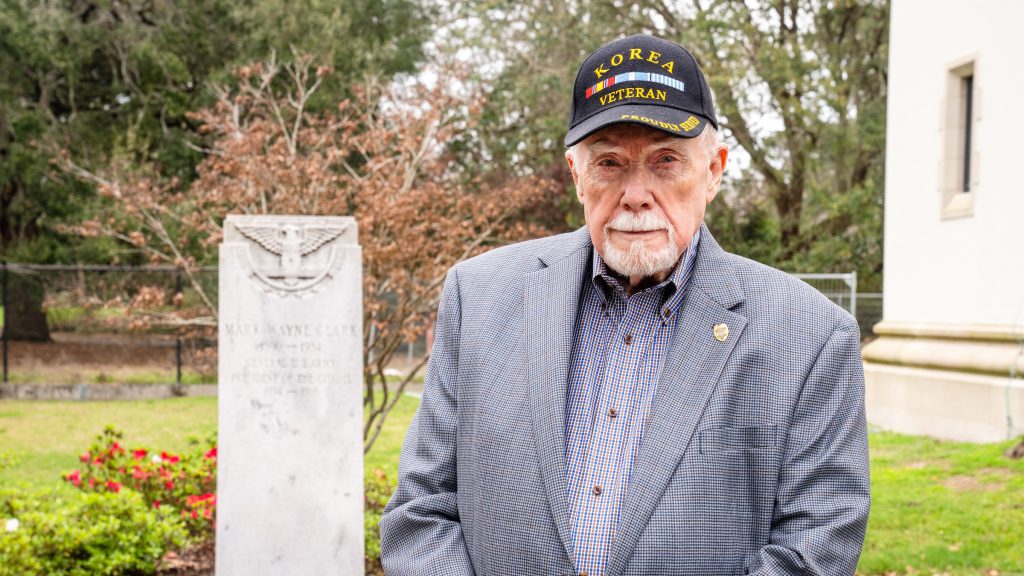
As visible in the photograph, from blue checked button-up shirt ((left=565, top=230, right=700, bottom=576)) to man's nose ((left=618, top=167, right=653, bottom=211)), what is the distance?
0.64 ft

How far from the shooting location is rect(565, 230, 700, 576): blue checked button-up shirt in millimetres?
2166

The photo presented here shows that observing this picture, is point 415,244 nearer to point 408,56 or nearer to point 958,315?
point 958,315

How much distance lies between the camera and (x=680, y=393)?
7.10 feet

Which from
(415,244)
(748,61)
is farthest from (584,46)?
(415,244)

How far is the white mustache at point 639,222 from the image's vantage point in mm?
2221

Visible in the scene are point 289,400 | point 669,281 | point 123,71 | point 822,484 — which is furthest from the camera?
point 123,71

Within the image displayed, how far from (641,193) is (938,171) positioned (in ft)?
36.0

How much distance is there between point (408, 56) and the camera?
2077cm

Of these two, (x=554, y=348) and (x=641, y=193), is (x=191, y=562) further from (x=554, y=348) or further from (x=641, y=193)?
(x=641, y=193)

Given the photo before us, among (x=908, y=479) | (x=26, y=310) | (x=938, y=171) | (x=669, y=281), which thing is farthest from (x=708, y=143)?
(x=26, y=310)

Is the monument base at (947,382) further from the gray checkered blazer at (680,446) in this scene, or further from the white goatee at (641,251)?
the white goatee at (641,251)

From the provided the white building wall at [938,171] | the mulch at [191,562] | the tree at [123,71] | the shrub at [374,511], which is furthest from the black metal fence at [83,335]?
the mulch at [191,562]

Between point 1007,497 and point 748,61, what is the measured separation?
569 inches

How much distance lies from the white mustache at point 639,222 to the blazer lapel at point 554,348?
0.20 m
